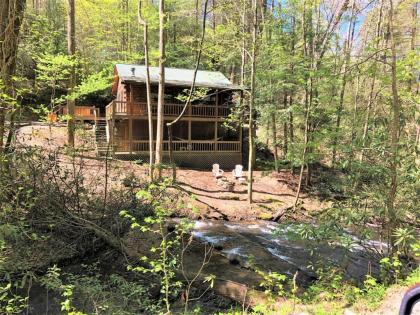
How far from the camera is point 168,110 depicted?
74.0 ft

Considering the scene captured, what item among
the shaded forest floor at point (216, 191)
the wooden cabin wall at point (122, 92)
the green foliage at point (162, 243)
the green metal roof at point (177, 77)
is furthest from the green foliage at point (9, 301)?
the wooden cabin wall at point (122, 92)

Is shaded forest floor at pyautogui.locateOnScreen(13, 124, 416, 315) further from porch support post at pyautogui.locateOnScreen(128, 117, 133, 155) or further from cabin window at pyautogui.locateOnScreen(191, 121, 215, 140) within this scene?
cabin window at pyautogui.locateOnScreen(191, 121, 215, 140)

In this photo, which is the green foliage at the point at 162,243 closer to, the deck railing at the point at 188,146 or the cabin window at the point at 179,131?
the deck railing at the point at 188,146

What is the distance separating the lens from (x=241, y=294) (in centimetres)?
648

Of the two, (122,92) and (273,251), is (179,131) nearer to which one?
(122,92)

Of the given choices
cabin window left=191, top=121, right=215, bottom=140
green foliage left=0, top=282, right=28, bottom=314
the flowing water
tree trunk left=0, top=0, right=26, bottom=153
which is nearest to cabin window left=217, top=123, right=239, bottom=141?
cabin window left=191, top=121, right=215, bottom=140

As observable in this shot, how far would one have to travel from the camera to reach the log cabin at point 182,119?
21.4 meters

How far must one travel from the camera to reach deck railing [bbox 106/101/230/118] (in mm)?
21344

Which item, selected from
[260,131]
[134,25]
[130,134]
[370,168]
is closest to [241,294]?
[370,168]

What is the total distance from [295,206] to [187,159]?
8.66 metres

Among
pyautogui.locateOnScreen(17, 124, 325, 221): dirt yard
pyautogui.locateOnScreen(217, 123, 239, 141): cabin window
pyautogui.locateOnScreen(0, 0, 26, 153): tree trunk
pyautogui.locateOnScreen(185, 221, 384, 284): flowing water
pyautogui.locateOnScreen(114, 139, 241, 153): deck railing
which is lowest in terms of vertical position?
pyautogui.locateOnScreen(185, 221, 384, 284): flowing water

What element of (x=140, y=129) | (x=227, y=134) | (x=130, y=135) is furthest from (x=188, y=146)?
(x=227, y=134)

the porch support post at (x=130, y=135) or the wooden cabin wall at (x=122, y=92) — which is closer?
the porch support post at (x=130, y=135)

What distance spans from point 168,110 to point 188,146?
2.68 metres
